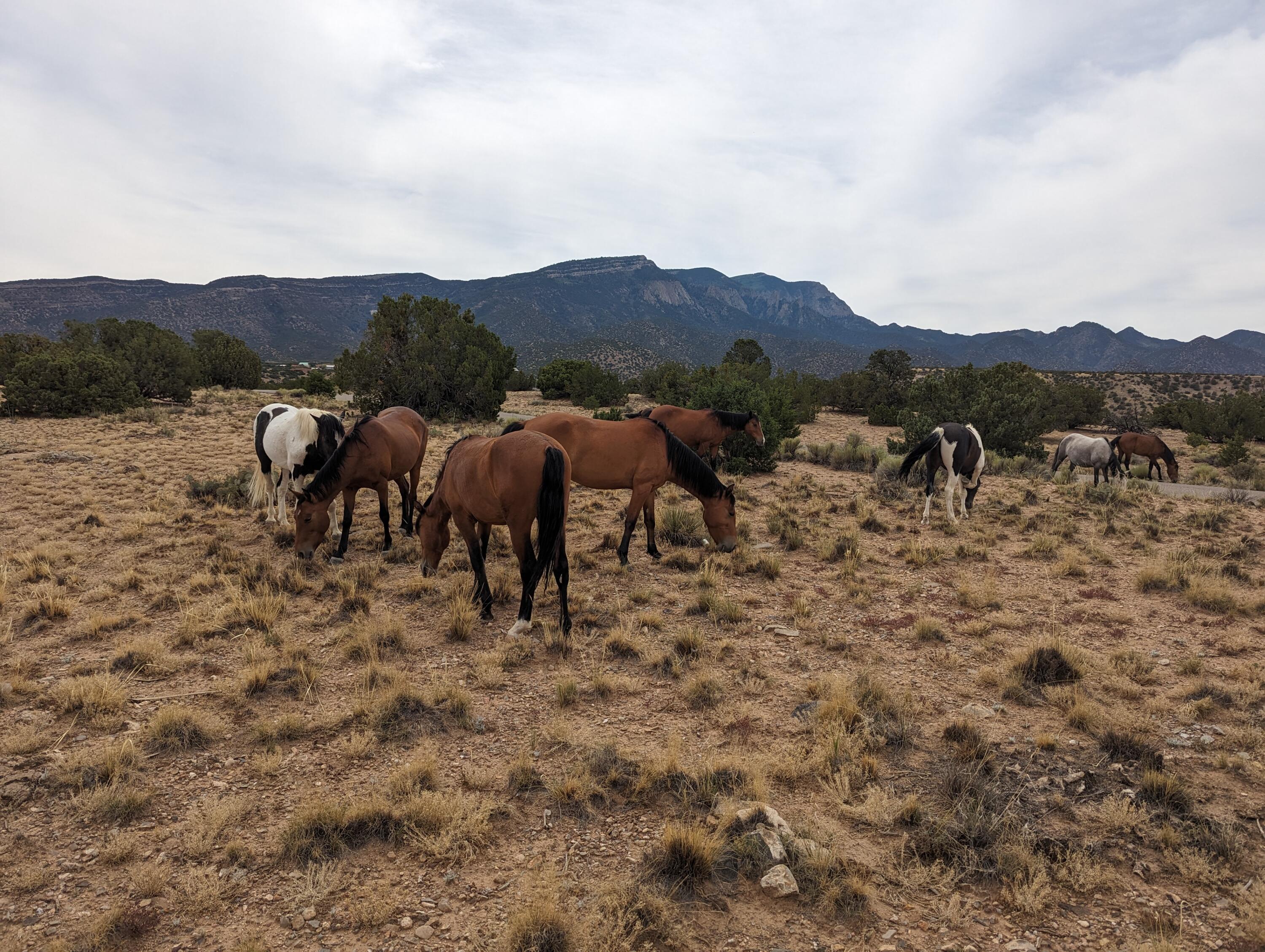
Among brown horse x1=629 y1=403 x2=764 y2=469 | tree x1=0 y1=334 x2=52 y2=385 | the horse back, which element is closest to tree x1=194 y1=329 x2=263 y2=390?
tree x1=0 y1=334 x2=52 y2=385

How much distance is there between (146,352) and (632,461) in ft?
103

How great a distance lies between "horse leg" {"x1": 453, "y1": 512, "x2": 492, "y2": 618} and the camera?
6.34m

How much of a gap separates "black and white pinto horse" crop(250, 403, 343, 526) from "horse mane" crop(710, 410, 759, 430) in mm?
6758

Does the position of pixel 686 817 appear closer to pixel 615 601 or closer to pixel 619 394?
pixel 615 601

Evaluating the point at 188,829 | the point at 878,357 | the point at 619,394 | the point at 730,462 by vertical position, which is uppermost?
Answer: the point at 878,357

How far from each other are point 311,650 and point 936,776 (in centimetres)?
550

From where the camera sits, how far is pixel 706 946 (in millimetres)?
2713

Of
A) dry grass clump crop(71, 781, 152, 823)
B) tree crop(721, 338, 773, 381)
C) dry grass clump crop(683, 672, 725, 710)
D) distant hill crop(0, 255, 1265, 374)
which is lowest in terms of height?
dry grass clump crop(71, 781, 152, 823)

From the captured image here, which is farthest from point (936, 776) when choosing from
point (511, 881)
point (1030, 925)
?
point (511, 881)

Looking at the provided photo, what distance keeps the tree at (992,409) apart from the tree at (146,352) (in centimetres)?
3328

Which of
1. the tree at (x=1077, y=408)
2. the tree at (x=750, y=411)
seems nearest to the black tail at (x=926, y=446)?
the tree at (x=750, y=411)

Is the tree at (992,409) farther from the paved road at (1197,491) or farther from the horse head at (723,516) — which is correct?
the horse head at (723,516)

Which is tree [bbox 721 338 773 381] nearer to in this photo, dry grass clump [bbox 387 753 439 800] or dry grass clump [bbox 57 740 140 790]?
dry grass clump [bbox 387 753 439 800]

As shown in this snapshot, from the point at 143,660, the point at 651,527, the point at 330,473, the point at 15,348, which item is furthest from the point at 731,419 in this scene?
the point at 15,348
